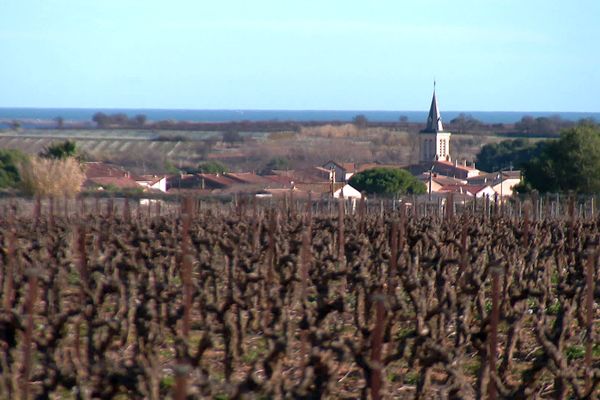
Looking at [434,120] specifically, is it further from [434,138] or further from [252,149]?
[252,149]

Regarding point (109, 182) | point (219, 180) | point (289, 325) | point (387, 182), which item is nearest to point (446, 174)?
point (387, 182)

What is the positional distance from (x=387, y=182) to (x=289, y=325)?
25856mm

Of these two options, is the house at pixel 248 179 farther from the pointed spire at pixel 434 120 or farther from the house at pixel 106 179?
the pointed spire at pixel 434 120

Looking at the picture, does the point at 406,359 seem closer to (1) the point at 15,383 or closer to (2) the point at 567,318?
(2) the point at 567,318

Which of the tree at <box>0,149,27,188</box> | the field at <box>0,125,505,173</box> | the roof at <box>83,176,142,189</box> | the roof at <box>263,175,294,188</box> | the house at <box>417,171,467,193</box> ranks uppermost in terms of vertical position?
the tree at <box>0,149,27,188</box>

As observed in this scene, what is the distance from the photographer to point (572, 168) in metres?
27.3

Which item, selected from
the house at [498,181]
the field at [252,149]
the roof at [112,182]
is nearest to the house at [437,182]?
the house at [498,181]

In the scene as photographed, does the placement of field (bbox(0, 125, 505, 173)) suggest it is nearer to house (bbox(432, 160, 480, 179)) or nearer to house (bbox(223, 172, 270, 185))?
house (bbox(432, 160, 480, 179))

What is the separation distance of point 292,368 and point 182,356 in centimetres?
160

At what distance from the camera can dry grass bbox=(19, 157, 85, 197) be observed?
26.5 m

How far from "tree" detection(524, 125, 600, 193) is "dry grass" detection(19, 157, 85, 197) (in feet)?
40.6

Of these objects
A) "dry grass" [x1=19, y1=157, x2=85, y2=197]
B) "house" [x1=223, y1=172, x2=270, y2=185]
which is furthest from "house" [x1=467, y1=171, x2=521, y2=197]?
"dry grass" [x1=19, y1=157, x2=85, y2=197]

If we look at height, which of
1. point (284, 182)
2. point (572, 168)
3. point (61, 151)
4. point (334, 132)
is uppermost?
point (61, 151)

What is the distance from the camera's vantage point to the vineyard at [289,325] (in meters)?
4.81
